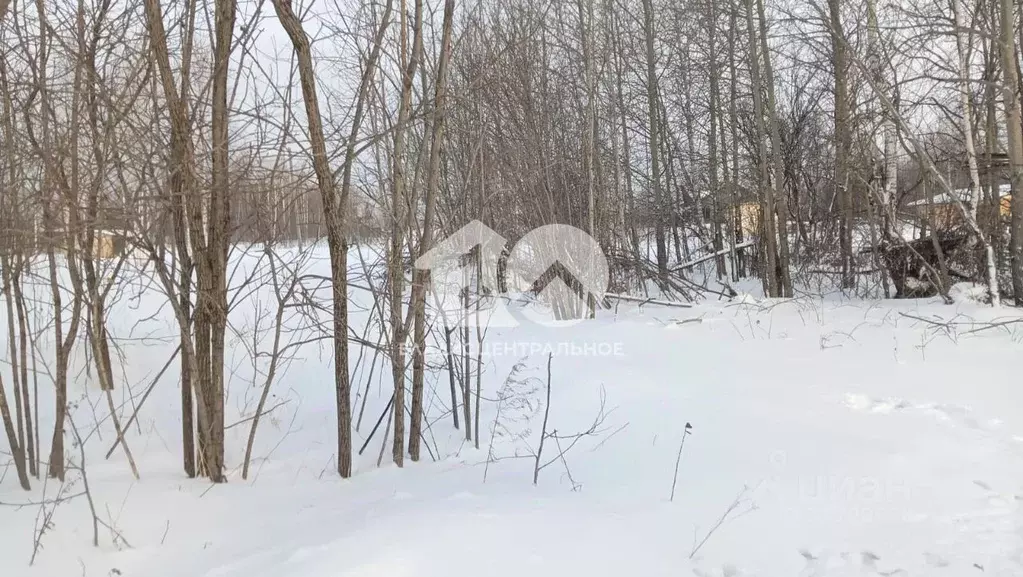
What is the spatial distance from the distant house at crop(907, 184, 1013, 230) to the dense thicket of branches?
0.14ft

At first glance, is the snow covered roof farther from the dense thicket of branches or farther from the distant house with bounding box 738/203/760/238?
the distant house with bounding box 738/203/760/238

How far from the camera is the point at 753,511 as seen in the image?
2.72 metres

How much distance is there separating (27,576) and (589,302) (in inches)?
267

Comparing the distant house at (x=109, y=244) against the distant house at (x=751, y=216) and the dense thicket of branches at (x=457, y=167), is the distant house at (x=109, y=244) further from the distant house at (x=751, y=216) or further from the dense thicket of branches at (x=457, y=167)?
the distant house at (x=751, y=216)

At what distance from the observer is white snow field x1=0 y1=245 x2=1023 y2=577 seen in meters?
2.39

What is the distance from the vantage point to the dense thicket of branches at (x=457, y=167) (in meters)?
2.93

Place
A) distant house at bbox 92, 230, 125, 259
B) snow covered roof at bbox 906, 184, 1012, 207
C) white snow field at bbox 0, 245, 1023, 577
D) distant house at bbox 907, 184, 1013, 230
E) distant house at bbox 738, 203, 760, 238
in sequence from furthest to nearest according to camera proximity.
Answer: distant house at bbox 738, 203, 760, 238 < snow covered roof at bbox 906, 184, 1012, 207 < distant house at bbox 907, 184, 1013, 230 < distant house at bbox 92, 230, 125, 259 < white snow field at bbox 0, 245, 1023, 577

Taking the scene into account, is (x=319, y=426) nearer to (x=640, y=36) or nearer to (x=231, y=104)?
(x=231, y=104)

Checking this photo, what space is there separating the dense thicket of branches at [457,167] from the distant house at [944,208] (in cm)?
4

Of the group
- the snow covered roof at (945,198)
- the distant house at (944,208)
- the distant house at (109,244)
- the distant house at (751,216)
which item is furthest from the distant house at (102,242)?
the distant house at (751,216)

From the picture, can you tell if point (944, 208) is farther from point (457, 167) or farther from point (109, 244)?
point (109, 244)

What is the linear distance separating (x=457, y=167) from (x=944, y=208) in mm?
7378
